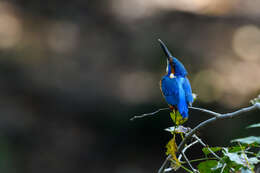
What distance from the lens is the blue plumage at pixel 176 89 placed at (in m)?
2.21

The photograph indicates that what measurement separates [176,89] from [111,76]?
14.7 ft

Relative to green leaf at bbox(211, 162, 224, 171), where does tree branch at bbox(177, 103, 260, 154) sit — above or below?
above

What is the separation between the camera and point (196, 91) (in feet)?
18.8

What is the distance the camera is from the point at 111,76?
6.82m

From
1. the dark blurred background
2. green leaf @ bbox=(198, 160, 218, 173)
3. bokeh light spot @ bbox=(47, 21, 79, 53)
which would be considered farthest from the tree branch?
bokeh light spot @ bbox=(47, 21, 79, 53)

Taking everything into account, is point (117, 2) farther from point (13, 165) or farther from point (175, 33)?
point (13, 165)

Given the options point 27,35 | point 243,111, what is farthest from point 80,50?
point 243,111

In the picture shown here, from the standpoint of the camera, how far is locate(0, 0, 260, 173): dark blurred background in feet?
20.3

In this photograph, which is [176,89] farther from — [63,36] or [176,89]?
[63,36]

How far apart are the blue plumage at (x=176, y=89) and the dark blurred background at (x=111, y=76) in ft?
Answer: 10.6

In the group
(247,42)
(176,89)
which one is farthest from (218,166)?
(247,42)

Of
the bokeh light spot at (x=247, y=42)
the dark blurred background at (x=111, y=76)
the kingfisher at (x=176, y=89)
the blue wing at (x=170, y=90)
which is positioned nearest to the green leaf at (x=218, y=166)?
the kingfisher at (x=176, y=89)

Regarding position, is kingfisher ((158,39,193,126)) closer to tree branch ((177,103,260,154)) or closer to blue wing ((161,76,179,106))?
blue wing ((161,76,179,106))

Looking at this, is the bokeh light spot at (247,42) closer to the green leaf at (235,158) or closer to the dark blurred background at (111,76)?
the dark blurred background at (111,76)
